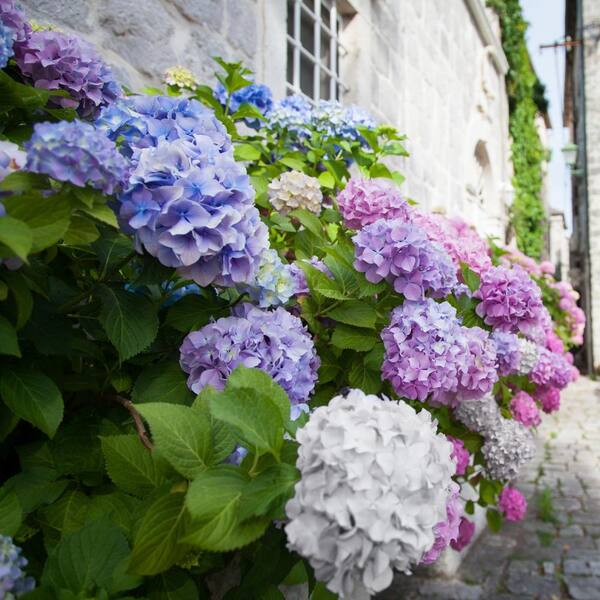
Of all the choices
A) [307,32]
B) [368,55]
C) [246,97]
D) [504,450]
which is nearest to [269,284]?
[246,97]

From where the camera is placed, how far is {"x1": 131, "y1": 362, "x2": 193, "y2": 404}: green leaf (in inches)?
39.1

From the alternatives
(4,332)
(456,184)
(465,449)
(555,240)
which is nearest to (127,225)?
(4,332)

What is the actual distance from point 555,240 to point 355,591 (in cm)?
1677

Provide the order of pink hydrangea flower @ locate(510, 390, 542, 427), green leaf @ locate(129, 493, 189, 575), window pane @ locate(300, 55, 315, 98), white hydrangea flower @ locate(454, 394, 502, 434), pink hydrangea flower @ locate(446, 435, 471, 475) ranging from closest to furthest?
green leaf @ locate(129, 493, 189, 575)
pink hydrangea flower @ locate(446, 435, 471, 475)
white hydrangea flower @ locate(454, 394, 502, 434)
pink hydrangea flower @ locate(510, 390, 542, 427)
window pane @ locate(300, 55, 315, 98)

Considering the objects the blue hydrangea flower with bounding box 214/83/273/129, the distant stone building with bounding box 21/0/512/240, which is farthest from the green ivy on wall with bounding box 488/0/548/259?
the blue hydrangea flower with bounding box 214/83/273/129

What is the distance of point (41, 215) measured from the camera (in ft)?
2.41

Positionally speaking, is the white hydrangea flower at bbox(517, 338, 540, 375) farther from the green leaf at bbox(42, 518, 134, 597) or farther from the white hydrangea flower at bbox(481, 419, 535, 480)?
the green leaf at bbox(42, 518, 134, 597)

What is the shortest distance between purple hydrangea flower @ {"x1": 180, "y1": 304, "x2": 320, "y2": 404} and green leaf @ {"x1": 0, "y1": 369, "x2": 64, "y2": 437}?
210mm

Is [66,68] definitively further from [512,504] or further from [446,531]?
[512,504]

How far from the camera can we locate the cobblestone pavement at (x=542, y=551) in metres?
2.97

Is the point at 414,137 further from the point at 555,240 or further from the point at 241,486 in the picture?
the point at 555,240

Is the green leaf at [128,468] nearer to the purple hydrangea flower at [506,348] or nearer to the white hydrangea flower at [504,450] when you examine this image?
the purple hydrangea flower at [506,348]

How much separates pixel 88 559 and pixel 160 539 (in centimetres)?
14

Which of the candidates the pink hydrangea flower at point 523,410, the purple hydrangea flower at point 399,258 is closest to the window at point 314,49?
the pink hydrangea flower at point 523,410
